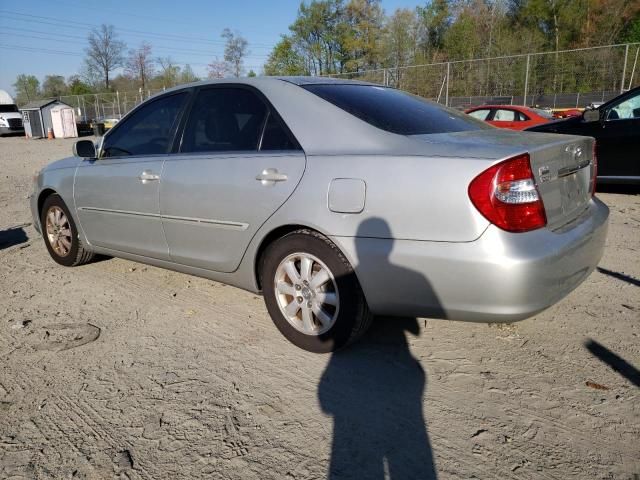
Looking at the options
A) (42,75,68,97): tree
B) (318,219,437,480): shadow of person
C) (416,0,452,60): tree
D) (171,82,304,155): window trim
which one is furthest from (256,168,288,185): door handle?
(42,75,68,97): tree

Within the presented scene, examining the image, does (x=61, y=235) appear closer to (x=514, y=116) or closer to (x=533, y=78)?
(x=514, y=116)

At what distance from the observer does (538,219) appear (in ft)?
7.63

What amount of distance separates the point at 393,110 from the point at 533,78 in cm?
1873

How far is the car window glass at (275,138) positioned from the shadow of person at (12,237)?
4.16m

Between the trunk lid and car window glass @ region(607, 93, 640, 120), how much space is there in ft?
15.8

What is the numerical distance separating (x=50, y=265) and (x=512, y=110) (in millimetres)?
11327

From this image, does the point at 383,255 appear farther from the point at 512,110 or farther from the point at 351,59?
the point at 351,59

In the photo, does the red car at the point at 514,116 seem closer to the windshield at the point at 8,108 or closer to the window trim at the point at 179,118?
the window trim at the point at 179,118

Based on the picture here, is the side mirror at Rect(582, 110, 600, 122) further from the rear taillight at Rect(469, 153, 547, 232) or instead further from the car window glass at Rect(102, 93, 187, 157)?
the car window glass at Rect(102, 93, 187, 157)

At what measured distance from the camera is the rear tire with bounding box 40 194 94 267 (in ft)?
14.9

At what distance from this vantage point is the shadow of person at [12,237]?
5.73 meters

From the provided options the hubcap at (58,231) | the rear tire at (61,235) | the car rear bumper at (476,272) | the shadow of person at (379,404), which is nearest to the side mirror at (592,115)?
the car rear bumper at (476,272)

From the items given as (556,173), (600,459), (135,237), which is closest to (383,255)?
(556,173)

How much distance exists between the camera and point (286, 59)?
176ft
